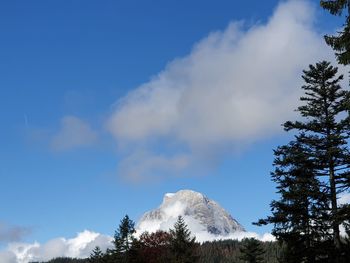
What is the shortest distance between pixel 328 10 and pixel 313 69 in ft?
44.5

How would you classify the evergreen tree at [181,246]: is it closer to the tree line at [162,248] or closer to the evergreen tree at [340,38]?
the tree line at [162,248]

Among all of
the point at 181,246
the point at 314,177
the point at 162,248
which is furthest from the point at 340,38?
the point at 162,248

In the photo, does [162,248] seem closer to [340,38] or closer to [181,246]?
[181,246]

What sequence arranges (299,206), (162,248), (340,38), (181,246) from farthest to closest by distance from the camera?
(162,248) < (181,246) < (299,206) < (340,38)

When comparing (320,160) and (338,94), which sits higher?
(338,94)

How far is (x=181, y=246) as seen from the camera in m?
60.6

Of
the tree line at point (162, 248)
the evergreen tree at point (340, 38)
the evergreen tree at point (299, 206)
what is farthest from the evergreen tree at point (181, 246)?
the evergreen tree at point (340, 38)

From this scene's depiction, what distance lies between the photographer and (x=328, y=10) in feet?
50.4

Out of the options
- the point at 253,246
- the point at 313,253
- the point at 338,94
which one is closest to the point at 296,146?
the point at 338,94

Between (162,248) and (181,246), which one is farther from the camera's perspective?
(162,248)

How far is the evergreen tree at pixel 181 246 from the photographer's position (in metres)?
58.6

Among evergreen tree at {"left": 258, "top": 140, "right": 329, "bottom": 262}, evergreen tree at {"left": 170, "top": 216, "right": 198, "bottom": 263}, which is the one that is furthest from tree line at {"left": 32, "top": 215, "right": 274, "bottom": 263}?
evergreen tree at {"left": 258, "top": 140, "right": 329, "bottom": 262}

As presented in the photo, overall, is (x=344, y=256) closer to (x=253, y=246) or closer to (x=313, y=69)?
(x=313, y=69)

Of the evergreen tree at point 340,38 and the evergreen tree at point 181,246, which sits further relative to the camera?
the evergreen tree at point 181,246
